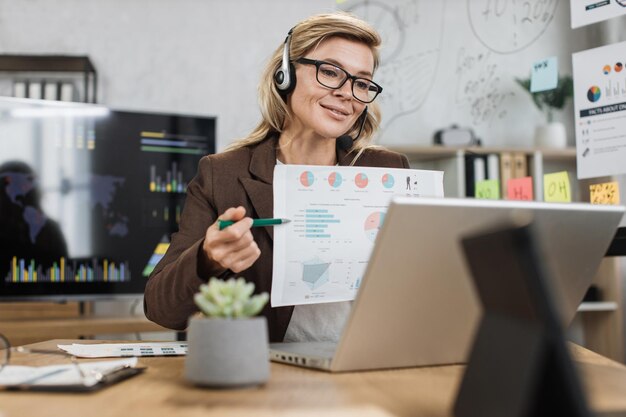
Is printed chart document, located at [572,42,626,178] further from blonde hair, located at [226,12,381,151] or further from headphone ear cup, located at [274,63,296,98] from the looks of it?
headphone ear cup, located at [274,63,296,98]

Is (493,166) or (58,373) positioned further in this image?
(493,166)

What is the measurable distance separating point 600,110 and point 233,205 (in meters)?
0.92

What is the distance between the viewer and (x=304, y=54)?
1682mm

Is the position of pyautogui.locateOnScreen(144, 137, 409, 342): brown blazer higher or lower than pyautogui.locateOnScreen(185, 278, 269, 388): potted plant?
higher

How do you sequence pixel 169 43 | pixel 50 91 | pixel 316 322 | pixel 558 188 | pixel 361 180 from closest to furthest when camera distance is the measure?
pixel 361 180, pixel 316 322, pixel 558 188, pixel 50 91, pixel 169 43

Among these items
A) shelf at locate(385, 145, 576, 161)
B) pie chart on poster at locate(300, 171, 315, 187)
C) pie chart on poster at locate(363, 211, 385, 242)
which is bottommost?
pie chart on poster at locate(363, 211, 385, 242)

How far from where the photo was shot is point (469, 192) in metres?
3.25

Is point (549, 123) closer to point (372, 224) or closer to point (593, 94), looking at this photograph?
point (593, 94)

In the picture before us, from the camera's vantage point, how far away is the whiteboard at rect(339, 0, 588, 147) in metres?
2.09

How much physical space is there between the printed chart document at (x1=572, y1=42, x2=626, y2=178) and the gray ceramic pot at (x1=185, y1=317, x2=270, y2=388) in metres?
1.20

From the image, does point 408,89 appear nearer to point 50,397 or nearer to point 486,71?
point 486,71

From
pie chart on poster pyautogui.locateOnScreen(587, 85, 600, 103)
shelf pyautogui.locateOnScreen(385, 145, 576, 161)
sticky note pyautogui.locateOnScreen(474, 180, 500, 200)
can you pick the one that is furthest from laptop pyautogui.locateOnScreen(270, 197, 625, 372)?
shelf pyautogui.locateOnScreen(385, 145, 576, 161)

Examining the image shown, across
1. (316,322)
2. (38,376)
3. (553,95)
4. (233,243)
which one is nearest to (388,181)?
(233,243)

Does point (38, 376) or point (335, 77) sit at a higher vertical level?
point (335, 77)
